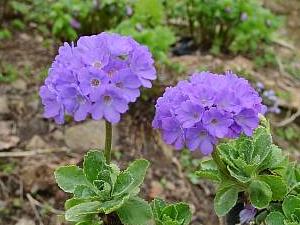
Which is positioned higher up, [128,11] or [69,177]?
[69,177]

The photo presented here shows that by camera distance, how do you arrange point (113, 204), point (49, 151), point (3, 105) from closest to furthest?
point (113, 204)
point (49, 151)
point (3, 105)

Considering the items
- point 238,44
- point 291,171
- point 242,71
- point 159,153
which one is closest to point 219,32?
point 238,44

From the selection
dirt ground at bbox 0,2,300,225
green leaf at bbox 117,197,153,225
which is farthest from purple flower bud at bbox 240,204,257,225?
dirt ground at bbox 0,2,300,225

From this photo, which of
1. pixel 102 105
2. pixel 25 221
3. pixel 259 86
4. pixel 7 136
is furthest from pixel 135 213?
pixel 259 86

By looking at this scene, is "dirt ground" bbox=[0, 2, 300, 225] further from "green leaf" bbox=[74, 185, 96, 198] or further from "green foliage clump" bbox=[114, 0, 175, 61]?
"green leaf" bbox=[74, 185, 96, 198]

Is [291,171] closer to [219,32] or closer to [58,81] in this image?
[58,81]

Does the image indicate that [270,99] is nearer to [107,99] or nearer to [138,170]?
[138,170]
